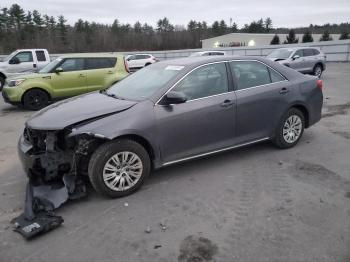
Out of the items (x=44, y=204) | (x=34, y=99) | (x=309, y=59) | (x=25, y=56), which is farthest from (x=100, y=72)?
(x=309, y=59)

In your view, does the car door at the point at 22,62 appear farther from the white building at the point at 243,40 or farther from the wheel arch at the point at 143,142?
the white building at the point at 243,40

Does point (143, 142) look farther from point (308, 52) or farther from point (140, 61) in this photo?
point (140, 61)

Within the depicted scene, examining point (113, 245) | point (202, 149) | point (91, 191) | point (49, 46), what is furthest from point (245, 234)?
point (49, 46)

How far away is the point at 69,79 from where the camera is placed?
10477 mm

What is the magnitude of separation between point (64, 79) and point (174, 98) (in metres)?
7.19

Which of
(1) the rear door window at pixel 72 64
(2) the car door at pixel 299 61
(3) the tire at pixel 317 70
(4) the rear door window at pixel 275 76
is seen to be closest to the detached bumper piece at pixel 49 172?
(4) the rear door window at pixel 275 76

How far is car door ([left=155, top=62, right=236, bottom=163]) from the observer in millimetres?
4320

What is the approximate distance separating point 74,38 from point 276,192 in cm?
6821

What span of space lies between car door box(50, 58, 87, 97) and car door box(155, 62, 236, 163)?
6799 millimetres

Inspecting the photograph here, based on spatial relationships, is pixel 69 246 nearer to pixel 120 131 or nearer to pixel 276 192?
pixel 120 131

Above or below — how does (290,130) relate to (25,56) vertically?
below

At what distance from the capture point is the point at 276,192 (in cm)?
411

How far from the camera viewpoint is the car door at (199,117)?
4.32 m

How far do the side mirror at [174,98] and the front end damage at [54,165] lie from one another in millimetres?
975
